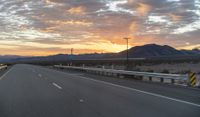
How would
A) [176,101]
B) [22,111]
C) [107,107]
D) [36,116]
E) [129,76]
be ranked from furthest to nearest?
[129,76] < [176,101] < [107,107] < [22,111] < [36,116]

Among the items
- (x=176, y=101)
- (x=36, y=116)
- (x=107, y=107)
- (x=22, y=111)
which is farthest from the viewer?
(x=176, y=101)

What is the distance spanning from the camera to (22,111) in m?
12.1

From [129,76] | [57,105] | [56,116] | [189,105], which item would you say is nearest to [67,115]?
[56,116]

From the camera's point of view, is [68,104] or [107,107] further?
[68,104]

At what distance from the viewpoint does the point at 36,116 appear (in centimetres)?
1096

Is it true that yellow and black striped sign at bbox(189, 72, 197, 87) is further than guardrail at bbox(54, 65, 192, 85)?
No

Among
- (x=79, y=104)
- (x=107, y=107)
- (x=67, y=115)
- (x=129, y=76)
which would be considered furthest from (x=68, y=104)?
(x=129, y=76)

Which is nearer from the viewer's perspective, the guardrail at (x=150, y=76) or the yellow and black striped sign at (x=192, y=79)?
the yellow and black striped sign at (x=192, y=79)

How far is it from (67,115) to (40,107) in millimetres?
2205

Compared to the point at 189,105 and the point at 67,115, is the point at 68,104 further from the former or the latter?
the point at 189,105

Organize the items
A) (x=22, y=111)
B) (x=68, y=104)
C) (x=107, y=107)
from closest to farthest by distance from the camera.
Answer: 1. (x=22, y=111)
2. (x=107, y=107)
3. (x=68, y=104)

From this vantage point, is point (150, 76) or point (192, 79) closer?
point (192, 79)

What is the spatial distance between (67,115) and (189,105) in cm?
493

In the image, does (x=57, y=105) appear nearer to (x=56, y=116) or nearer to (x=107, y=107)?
(x=107, y=107)
